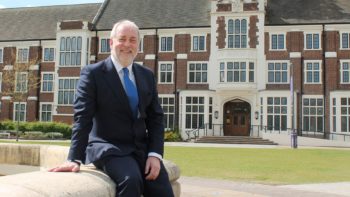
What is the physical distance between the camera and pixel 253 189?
30.6 ft

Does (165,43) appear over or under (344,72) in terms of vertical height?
over

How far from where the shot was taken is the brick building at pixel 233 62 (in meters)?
35.7

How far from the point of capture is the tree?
1524 inches

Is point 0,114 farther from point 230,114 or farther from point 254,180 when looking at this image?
point 254,180

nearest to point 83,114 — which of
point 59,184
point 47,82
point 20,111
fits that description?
point 59,184

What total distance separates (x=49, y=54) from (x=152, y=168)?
4111cm

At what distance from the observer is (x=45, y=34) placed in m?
43.3

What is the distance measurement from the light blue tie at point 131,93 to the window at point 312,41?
114ft

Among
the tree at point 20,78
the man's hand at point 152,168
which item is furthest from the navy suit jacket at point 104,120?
the tree at point 20,78

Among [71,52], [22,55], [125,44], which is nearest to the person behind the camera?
[125,44]

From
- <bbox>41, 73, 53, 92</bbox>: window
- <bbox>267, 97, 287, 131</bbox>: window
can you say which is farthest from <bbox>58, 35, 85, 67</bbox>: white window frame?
<bbox>267, 97, 287, 131</bbox>: window

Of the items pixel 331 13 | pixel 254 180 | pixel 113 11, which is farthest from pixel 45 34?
pixel 254 180

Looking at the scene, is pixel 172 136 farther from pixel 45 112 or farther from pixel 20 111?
pixel 20 111

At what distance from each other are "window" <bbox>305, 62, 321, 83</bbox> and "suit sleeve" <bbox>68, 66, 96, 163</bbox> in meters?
34.3
